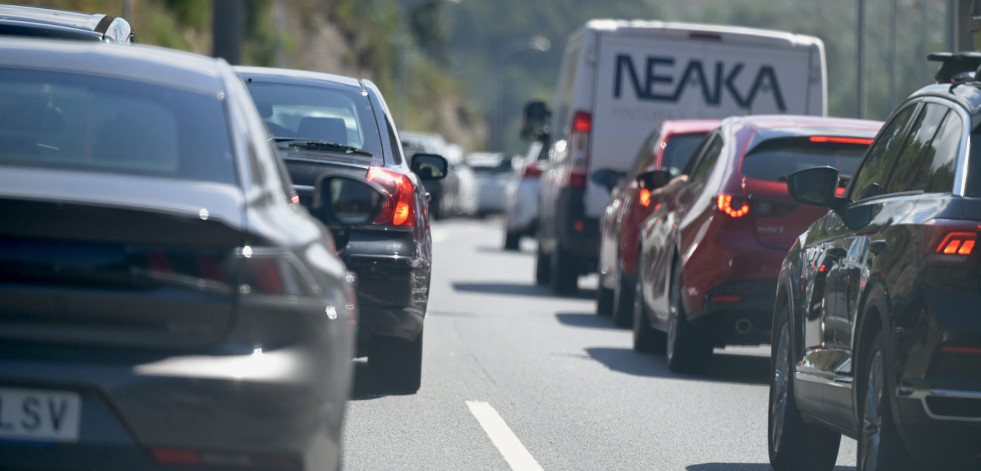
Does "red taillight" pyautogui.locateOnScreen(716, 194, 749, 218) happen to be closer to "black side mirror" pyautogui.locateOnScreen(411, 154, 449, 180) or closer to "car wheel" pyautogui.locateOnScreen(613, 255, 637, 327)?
"black side mirror" pyautogui.locateOnScreen(411, 154, 449, 180)

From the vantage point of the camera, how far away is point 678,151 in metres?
14.9

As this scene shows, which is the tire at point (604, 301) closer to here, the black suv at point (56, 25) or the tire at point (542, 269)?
the tire at point (542, 269)

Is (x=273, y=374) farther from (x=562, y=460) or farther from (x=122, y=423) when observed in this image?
(x=562, y=460)

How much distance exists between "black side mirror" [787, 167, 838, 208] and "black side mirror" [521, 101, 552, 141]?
49.8 feet

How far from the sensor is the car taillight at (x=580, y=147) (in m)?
17.7

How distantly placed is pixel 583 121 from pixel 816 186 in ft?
33.2

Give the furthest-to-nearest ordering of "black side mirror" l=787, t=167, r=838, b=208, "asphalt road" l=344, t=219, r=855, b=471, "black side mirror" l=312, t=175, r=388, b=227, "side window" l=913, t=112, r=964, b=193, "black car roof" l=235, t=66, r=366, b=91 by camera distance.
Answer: "black car roof" l=235, t=66, r=366, b=91 → "asphalt road" l=344, t=219, r=855, b=471 → "black side mirror" l=787, t=167, r=838, b=208 → "side window" l=913, t=112, r=964, b=193 → "black side mirror" l=312, t=175, r=388, b=227

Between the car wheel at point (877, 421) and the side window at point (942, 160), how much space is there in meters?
0.55

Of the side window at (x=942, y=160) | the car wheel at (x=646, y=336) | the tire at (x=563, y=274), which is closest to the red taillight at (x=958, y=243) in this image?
the side window at (x=942, y=160)

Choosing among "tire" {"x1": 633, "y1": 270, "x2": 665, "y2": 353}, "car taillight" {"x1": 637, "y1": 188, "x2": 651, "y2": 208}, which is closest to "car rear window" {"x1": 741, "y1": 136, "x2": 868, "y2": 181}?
"tire" {"x1": 633, "y1": 270, "x2": 665, "y2": 353}

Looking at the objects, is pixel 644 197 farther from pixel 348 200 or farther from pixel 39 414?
pixel 39 414

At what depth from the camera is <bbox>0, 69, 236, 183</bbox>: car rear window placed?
5.26 metres

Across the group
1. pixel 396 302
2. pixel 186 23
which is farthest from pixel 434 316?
pixel 186 23

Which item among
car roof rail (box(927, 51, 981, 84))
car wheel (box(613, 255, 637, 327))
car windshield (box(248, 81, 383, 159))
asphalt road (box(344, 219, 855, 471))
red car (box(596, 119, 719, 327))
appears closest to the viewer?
car roof rail (box(927, 51, 981, 84))
